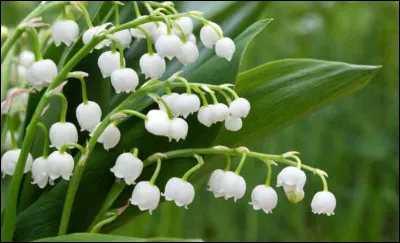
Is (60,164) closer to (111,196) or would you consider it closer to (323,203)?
(111,196)

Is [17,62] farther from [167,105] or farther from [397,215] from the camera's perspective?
[397,215]

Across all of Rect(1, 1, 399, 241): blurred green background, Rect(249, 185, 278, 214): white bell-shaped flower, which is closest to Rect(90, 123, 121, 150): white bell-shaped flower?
Rect(249, 185, 278, 214): white bell-shaped flower

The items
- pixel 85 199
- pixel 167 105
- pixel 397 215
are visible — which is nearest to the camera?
pixel 167 105

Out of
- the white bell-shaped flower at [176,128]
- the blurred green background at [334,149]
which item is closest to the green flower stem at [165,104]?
the white bell-shaped flower at [176,128]

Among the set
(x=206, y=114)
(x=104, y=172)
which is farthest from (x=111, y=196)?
(x=206, y=114)

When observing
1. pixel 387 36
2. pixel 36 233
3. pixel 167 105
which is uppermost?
pixel 167 105

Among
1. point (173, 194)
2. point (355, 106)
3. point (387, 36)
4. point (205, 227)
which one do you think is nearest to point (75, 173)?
point (173, 194)

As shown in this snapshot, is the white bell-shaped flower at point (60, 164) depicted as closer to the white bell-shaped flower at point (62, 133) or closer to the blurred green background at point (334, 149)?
the white bell-shaped flower at point (62, 133)
